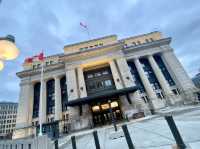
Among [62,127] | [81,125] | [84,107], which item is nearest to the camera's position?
[81,125]

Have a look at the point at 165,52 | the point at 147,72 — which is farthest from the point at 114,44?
the point at 165,52

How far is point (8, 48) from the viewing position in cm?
259

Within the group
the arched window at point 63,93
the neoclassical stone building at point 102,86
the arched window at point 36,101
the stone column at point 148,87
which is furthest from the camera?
the arched window at point 36,101

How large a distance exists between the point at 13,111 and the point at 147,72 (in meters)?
116

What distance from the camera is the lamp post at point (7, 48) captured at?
2.51 metres

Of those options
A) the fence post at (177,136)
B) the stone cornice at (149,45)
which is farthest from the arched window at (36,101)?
the fence post at (177,136)

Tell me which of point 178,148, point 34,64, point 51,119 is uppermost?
point 34,64

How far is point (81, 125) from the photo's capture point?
23.9m

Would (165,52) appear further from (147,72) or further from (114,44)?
(114,44)

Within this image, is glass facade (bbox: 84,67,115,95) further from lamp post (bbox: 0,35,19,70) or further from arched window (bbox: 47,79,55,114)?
lamp post (bbox: 0,35,19,70)

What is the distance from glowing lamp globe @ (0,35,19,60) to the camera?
8.24 ft

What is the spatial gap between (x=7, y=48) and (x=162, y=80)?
3276 centimetres

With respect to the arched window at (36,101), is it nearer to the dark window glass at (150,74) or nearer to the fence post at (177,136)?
the dark window glass at (150,74)

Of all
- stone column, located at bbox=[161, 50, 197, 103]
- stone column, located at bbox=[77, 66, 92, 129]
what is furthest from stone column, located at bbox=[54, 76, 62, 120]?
stone column, located at bbox=[161, 50, 197, 103]
